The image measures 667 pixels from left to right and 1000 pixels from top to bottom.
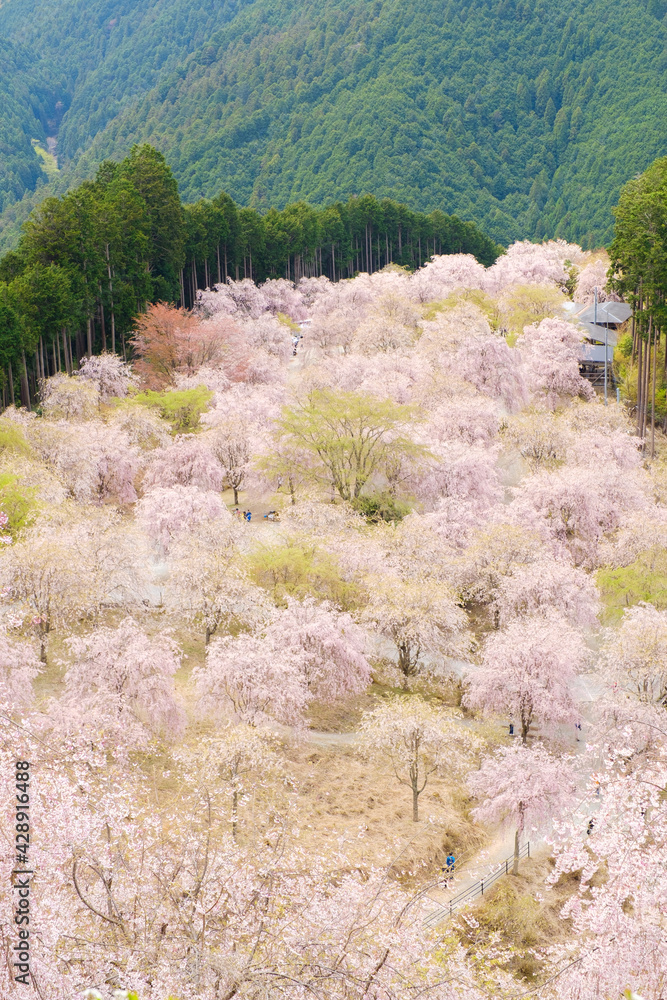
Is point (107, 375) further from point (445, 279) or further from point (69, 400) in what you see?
point (445, 279)

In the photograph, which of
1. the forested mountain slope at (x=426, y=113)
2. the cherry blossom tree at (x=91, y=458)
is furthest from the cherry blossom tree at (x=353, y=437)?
the forested mountain slope at (x=426, y=113)

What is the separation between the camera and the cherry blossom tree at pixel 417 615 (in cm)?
2609

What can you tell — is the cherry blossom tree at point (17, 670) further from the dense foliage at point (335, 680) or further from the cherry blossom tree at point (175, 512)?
the cherry blossom tree at point (175, 512)

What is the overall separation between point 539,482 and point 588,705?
11.0 metres

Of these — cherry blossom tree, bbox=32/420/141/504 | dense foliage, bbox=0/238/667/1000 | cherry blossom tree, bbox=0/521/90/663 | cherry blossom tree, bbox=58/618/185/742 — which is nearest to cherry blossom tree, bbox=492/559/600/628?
dense foliage, bbox=0/238/667/1000

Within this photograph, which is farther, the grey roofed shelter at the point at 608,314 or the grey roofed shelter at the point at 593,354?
the grey roofed shelter at the point at 608,314

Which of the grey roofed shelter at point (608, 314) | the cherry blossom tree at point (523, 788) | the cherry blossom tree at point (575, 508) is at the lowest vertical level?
the cherry blossom tree at point (523, 788)

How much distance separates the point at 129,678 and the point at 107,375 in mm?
34562

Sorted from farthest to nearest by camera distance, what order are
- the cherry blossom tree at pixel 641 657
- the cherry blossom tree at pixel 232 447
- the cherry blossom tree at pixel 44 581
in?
the cherry blossom tree at pixel 232 447 → the cherry blossom tree at pixel 44 581 → the cherry blossom tree at pixel 641 657

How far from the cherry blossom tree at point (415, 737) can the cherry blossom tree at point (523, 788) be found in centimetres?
86

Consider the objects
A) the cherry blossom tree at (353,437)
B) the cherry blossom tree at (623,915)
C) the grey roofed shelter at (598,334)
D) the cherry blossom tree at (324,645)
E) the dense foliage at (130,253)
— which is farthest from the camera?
the grey roofed shelter at (598,334)

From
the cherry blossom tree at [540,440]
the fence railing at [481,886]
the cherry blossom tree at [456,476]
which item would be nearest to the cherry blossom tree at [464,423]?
the cherry blossom tree at [540,440]

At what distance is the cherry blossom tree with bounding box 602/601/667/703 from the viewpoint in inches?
875

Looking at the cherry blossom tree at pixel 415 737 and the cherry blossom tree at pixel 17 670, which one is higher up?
the cherry blossom tree at pixel 17 670
